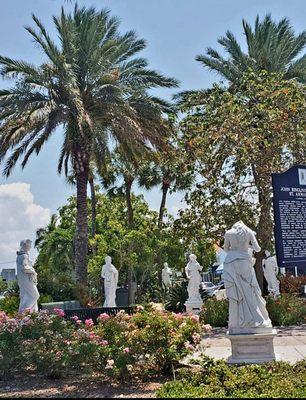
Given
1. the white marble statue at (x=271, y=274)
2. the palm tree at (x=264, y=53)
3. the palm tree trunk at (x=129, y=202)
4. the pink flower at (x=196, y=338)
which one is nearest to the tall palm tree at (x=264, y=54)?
the palm tree at (x=264, y=53)

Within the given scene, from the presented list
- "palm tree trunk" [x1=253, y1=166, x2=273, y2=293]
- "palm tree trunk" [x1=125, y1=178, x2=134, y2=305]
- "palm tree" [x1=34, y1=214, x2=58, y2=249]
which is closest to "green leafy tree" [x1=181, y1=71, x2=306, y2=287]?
"palm tree trunk" [x1=253, y1=166, x2=273, y2=293]

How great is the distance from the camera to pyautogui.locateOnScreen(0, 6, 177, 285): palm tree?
17.6 m

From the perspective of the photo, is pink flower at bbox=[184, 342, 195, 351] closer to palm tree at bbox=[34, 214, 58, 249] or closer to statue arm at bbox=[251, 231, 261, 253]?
statue arm at bbox=[251, 231, 261, 253]

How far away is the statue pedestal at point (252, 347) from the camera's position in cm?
830

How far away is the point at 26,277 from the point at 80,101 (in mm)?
6379

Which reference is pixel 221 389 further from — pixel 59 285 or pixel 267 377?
pixel 59 285

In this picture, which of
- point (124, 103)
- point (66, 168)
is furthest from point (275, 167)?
point (66, 168)

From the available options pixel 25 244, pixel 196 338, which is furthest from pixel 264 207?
pixel 196 338

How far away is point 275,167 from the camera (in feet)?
53.0

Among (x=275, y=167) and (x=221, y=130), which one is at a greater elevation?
(x=221, y=130)

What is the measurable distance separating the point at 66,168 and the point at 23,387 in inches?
593

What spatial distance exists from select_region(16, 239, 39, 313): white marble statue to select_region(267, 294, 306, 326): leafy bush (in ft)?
20.7

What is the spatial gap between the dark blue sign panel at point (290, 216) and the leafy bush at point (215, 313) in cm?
770

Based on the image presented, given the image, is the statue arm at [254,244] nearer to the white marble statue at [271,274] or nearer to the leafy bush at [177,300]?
the leafy bush at [177,300]
